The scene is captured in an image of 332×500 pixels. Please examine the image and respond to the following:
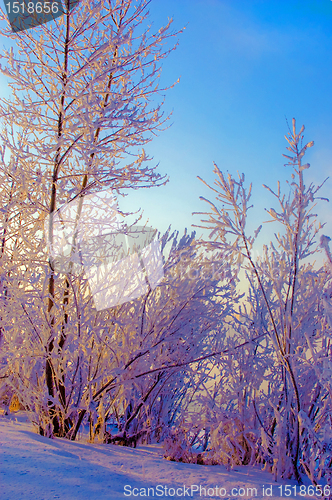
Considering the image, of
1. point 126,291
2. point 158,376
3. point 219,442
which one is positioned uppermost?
point 126,291

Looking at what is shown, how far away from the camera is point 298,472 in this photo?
2.43 metres

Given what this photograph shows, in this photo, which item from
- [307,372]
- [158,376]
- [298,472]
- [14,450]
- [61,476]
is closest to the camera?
[61,476]

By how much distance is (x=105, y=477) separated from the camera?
2.07m

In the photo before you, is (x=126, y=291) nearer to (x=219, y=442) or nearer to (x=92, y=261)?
(x=92, y=261)

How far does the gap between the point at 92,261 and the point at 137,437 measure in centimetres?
221

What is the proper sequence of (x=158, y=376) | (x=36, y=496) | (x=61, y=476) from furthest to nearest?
(x=158, y=376) → (x=61, y=476) → (x=36, y=496)

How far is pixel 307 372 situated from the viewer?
2.78 metres

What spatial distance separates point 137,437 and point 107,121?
3.58 metres

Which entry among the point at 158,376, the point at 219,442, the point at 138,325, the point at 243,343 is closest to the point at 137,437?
the point at 158,376

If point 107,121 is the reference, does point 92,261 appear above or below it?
below

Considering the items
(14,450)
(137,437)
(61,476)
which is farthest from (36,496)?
(137,437)

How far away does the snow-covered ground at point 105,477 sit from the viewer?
5.87 feet

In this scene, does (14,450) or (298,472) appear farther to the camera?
(298,472)

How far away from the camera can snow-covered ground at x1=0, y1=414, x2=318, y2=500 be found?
1.79 m
